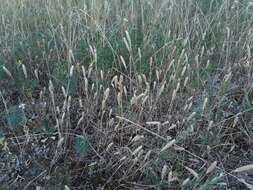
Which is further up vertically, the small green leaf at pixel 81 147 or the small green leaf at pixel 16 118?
the small green leaf at pixel 16 118

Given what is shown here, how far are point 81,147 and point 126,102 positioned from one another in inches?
13.5

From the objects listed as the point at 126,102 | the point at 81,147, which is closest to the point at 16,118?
the point at 81,147

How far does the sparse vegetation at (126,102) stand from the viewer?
1577mm

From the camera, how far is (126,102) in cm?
184

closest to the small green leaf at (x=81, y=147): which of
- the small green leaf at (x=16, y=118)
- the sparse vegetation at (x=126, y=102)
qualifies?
the sparse vegetation at (x=126, y=102)

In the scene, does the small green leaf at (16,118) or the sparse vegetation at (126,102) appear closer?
the sparse vegetation at (126,102)

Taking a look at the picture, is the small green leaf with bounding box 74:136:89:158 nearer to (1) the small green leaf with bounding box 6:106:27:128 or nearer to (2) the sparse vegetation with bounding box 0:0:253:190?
(2) the sparse vegetation with bounding box 0:0:253:190

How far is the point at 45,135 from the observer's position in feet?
5.68

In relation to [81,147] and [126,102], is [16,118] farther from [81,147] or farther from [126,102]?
[126,102]

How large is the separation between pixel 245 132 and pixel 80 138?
73 cm

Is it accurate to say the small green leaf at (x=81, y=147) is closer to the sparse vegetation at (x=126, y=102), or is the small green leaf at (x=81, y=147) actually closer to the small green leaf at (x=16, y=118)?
the sparse vegetation at (x=126, y=102)

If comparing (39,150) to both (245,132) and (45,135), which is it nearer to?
(45,135)

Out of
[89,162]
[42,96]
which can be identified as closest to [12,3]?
[42,96]

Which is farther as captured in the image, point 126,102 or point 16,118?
point 126,102
